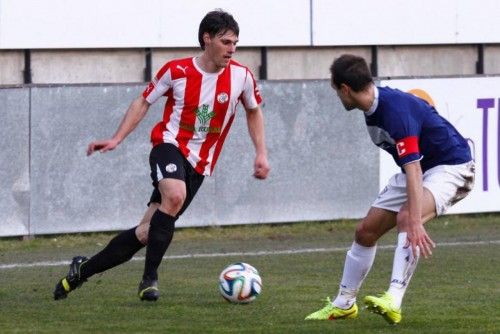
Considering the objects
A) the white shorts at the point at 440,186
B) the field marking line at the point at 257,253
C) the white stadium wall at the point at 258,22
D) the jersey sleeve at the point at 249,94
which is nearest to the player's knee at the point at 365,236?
the white shorts at the point at 440,186

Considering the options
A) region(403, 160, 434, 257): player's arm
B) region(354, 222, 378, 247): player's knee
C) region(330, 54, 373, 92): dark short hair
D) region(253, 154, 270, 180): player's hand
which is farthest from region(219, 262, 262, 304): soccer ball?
region(330, 54, 373, 92): dark short hair

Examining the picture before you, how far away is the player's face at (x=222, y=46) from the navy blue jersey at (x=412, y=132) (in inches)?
59.5

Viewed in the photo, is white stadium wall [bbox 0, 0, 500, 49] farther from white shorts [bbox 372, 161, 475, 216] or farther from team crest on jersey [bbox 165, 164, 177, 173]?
white shorts [bbox 372, 161, 475, 216]

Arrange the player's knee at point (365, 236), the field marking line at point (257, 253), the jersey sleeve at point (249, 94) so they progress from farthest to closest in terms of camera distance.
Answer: the field marking line at point (257, 253), the jersey sleeve at point (249, 94), the player's knee at point (365, 236)

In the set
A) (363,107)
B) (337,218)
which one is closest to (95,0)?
(337,218)

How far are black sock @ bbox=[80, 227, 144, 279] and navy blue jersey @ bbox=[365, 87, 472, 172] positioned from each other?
6.47ft

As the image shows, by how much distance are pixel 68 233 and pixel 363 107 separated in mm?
6276

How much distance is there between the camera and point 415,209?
7.62 meters

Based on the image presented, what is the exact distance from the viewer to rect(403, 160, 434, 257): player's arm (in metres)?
7.61

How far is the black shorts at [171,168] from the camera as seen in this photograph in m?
9.04

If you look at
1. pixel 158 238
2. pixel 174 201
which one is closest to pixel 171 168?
pixel 174 201

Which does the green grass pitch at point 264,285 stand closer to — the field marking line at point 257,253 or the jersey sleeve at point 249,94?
the field marking line at point 257,253

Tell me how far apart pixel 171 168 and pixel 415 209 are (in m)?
1.99

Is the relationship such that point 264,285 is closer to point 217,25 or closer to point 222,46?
point 222,46
